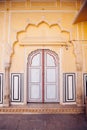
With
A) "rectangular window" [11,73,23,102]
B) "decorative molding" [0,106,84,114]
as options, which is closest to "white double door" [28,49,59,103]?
"rectangular window" [11,73,23,102]

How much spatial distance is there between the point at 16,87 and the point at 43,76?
0.98 m

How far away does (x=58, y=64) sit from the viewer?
22.1 feet

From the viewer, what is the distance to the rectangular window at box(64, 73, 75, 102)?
650 cm

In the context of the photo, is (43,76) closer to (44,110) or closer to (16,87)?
(16,87)

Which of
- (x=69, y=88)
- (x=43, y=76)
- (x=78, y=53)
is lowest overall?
(x=69, y=88)

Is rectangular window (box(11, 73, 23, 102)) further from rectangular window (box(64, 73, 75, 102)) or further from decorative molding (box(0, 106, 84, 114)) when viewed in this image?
rectangular window (box(64, 73, 75, 102))

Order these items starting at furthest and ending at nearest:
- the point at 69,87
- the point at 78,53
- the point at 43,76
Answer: the point at 43,76 → the point at 69,87 → the point at 78,53

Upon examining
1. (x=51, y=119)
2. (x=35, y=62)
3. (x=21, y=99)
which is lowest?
(x=51, y=119)

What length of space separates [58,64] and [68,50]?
1.89 ft

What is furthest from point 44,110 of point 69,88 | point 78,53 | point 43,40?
point 43,40

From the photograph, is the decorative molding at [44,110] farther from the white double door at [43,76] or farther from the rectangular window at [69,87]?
the white double door at [43,76]

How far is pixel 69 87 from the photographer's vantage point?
21.4 feet

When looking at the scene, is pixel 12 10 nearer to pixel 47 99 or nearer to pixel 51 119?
pixel 47 99

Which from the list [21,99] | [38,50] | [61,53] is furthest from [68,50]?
[21,99]
